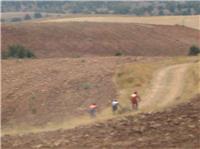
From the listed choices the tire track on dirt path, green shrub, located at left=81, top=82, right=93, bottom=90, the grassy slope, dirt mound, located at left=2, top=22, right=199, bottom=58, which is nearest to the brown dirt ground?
green shrub, located at left=81, top=82, right=93, bottom=90

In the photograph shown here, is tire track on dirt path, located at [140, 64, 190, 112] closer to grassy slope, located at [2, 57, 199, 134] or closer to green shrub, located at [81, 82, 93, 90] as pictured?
grassy slope, located at [2, 57, 199, 134]

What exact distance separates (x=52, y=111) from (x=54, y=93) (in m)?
2.73

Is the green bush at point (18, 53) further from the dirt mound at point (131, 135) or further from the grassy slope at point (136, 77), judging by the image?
the dirt mound at point (131, 135)

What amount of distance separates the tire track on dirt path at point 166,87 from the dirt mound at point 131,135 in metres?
6.89

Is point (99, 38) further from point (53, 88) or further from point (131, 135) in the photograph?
point (131, 135)

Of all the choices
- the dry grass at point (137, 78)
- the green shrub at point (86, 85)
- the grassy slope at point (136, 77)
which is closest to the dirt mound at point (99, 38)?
the grassy slope at point (136, 77)

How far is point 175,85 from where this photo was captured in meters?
24.3

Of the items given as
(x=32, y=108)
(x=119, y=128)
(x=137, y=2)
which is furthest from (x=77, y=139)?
(x=137, y=2)

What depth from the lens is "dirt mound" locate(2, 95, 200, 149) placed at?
36.8ft

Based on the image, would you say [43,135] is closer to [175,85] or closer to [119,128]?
[119,128]

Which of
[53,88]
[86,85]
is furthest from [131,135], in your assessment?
[53,88]

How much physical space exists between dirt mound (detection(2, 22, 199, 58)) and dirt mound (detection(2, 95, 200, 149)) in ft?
133

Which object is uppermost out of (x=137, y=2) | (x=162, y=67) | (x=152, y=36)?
(x=162, y=67)

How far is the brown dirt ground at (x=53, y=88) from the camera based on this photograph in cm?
2202
